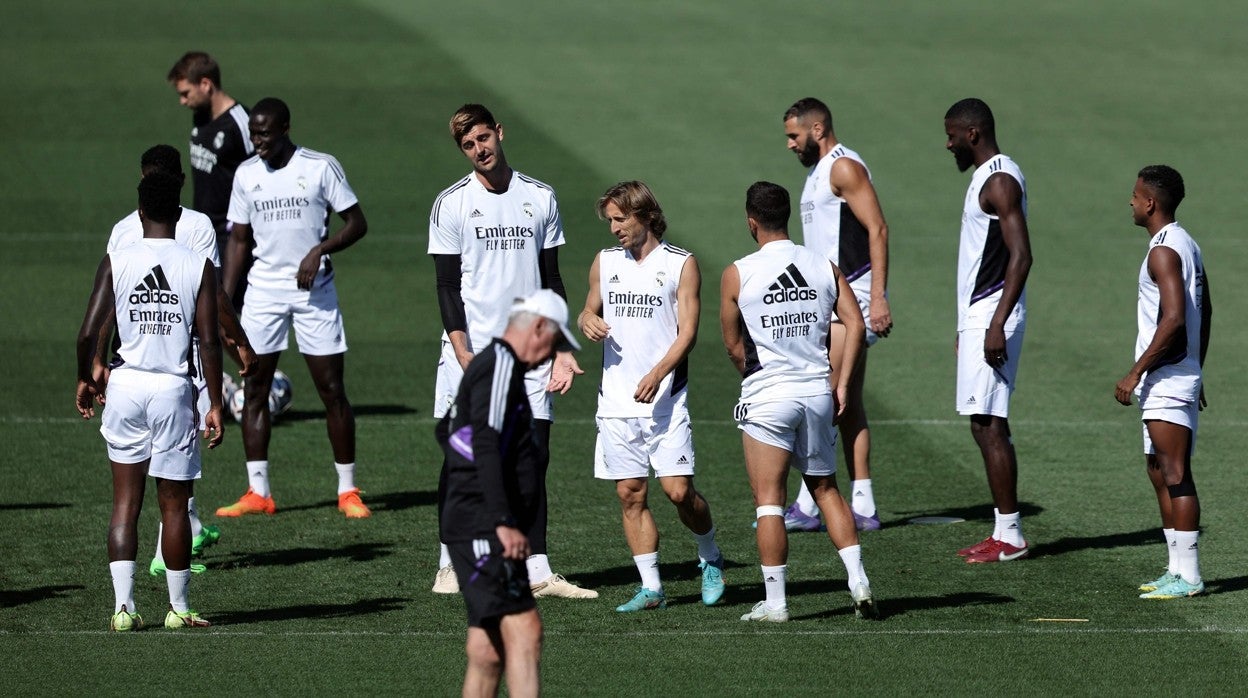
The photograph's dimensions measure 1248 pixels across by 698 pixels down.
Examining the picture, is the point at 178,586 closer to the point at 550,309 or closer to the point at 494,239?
the point at 494,239

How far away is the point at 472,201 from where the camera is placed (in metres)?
10.1

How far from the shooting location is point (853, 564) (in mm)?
9273

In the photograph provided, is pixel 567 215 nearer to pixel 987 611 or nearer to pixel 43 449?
pixel 43 449

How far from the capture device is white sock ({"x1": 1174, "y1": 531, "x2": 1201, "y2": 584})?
989 centimetres

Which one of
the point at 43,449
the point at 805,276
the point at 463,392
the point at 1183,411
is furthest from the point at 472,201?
the point at 43,449

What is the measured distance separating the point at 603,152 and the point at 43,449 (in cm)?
1519

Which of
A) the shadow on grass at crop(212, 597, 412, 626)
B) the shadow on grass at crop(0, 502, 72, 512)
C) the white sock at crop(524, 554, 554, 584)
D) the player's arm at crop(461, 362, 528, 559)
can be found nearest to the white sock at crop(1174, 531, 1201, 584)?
the white sock at crop(524, 554, 554, 584)

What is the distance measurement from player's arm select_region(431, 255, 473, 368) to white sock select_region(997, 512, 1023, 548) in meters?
3.50

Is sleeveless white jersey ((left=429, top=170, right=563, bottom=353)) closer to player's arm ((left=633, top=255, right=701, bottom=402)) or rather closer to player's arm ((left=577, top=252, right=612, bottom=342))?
player's arm ((left=577, top=252, right=612, bottom=342))

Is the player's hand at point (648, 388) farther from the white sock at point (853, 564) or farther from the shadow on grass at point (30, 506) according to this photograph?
the shadow on grass at point (30, 506)

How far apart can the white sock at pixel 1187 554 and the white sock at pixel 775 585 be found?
236 cm

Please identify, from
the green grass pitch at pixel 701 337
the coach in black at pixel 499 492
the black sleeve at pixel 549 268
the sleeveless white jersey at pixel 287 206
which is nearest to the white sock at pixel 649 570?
the green grass pitch at pixel 701 337

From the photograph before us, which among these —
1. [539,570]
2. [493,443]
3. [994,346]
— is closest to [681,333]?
[539,570]

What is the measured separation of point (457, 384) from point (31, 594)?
269cm
